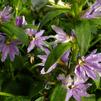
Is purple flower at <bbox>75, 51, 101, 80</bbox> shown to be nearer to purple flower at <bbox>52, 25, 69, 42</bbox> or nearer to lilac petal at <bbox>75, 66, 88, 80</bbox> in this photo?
lilac petal at <bbox>75, 66, 88, 80</bbox>

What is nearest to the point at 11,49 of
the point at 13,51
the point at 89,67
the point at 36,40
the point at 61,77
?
the point at 13,51

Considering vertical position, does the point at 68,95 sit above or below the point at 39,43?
below

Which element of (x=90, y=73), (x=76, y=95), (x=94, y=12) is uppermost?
(x=94, y=12)

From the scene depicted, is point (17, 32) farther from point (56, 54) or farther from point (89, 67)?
point (89, 67)

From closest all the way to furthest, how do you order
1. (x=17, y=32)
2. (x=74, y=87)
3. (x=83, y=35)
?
(x=83, y=35)
(x=17, y=32)
(x=74, y=87)

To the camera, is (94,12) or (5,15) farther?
(5,15)

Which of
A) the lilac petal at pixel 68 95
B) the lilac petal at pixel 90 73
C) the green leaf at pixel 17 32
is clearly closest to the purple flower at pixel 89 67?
the lilac petal at pixel 90 73

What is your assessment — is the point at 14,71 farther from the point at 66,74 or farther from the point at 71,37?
the point at 71,37
